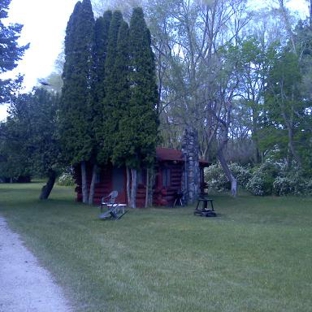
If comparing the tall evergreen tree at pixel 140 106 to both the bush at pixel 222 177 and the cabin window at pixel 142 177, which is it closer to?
the cabin window at pixel 142 177

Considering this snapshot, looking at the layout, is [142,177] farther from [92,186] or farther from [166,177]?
[92,186]

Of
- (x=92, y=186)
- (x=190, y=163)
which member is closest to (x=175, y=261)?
(x=92, y=186)

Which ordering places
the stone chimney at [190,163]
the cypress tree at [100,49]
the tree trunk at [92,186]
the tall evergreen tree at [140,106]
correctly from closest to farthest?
1. the tall evergreen tree at [140,106]
2. the cypress tree at [100,49]
3. the tree trunk at [92,186]
4. the stone chimney at [190,163]

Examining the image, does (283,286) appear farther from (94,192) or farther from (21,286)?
(94,192)

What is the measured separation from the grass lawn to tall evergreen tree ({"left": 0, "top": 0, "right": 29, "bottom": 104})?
28.1ft

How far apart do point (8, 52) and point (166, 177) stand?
10234 millimetres

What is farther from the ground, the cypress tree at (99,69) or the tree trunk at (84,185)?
the cypress tree at (99,69)

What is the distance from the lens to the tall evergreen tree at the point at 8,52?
24.8 meters

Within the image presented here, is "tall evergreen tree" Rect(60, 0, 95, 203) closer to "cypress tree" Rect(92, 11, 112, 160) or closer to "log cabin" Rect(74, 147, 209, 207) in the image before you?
"cypress tree" Rect(92, 11, 112, 160)

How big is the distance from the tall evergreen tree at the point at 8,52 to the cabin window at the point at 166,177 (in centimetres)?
869

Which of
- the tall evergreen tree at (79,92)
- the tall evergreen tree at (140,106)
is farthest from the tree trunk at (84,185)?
the tall evergreen tree at (140,106)

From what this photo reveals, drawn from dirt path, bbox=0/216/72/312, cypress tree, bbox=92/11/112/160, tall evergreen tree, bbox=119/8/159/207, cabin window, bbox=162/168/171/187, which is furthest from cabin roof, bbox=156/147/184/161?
dirt path, bbox=0/216/72/312

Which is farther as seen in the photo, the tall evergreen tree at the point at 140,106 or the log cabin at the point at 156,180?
the log cabin at the point at 156,180

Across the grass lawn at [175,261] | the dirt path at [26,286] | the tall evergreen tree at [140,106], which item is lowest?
the dirt path at [26,286]
